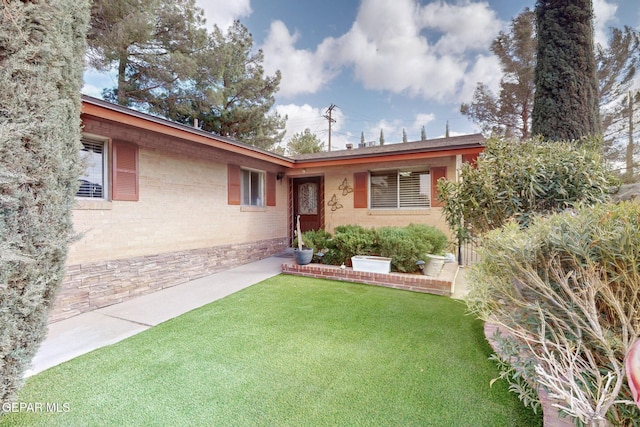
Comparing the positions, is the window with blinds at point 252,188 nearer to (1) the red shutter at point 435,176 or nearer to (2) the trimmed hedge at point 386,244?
(2) the trimmed hedge at point 386,244

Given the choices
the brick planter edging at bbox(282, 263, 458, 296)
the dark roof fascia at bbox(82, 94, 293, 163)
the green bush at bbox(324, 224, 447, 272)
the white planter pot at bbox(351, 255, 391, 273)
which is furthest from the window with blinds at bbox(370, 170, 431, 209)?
the dark roof fascia at bbox(82, 94, 293, 163)

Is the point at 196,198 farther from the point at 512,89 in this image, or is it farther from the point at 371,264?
the point at 512,89

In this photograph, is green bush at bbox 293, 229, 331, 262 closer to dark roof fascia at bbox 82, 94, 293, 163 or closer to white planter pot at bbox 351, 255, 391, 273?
white planter pot at bbox 351, 255, 391, 273

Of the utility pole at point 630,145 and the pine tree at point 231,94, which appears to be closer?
the utility pole at point 630,145

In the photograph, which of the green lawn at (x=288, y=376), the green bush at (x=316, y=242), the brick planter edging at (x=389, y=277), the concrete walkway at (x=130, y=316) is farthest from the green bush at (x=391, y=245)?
the green lawn at (x=288, y=376)

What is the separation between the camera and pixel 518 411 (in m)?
2.05

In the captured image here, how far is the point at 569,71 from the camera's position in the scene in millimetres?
6160

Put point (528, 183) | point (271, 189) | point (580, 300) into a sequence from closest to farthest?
1. point (580, 300)
2. point (528, 183)
3. point (271, 189)

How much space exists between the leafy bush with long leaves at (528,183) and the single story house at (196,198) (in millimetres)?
3328

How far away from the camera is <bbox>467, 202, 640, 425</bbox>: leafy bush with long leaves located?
1.38 metres

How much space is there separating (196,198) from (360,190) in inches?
191

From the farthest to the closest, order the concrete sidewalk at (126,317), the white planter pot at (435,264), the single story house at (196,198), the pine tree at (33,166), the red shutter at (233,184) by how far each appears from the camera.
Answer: the red shutter at (233,184), the white planter pot at (435,264), the single story house at (196,198), the concrete sidewalk at (126,317), the pine tree at (33,166)

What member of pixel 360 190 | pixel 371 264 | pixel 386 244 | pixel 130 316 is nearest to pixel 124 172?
pixel 130 316

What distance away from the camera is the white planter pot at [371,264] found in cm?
591
